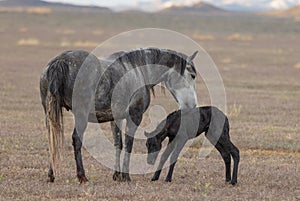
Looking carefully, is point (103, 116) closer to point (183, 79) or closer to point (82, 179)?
point (82, 179)

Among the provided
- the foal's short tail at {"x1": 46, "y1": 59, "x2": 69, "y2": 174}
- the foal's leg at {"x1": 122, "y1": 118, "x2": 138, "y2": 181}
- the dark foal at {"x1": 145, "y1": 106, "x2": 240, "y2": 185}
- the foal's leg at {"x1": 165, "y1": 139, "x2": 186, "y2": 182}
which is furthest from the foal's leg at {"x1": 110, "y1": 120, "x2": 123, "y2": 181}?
the foal's short tail at {"x1": 46, "y1": 59, "x2": 69, "y2": 174}

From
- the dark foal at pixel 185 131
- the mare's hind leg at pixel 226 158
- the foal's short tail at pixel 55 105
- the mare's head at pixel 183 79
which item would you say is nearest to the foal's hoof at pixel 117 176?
the dark foal at pixel 185 131

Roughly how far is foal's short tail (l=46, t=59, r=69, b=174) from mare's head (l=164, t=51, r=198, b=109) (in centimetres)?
172

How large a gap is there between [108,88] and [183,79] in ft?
3.98

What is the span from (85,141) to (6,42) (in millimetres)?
36648

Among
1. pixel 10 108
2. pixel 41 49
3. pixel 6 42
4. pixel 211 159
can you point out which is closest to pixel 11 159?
pixel 211 159

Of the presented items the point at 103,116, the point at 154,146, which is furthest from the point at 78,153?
the point at 154,146

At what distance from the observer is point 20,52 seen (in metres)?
39.9

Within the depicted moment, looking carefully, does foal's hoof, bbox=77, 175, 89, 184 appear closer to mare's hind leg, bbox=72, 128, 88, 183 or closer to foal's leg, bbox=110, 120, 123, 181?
mare's hind leg, bbox=72, 128, 88, 183

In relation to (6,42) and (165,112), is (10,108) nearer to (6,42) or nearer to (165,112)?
(165,112)

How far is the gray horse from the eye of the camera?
355 inches

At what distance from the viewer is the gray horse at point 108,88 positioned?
9023mm

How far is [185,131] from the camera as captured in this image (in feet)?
32.3

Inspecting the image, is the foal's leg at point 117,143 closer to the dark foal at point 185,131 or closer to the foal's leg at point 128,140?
the foal's leg at point 128,140
